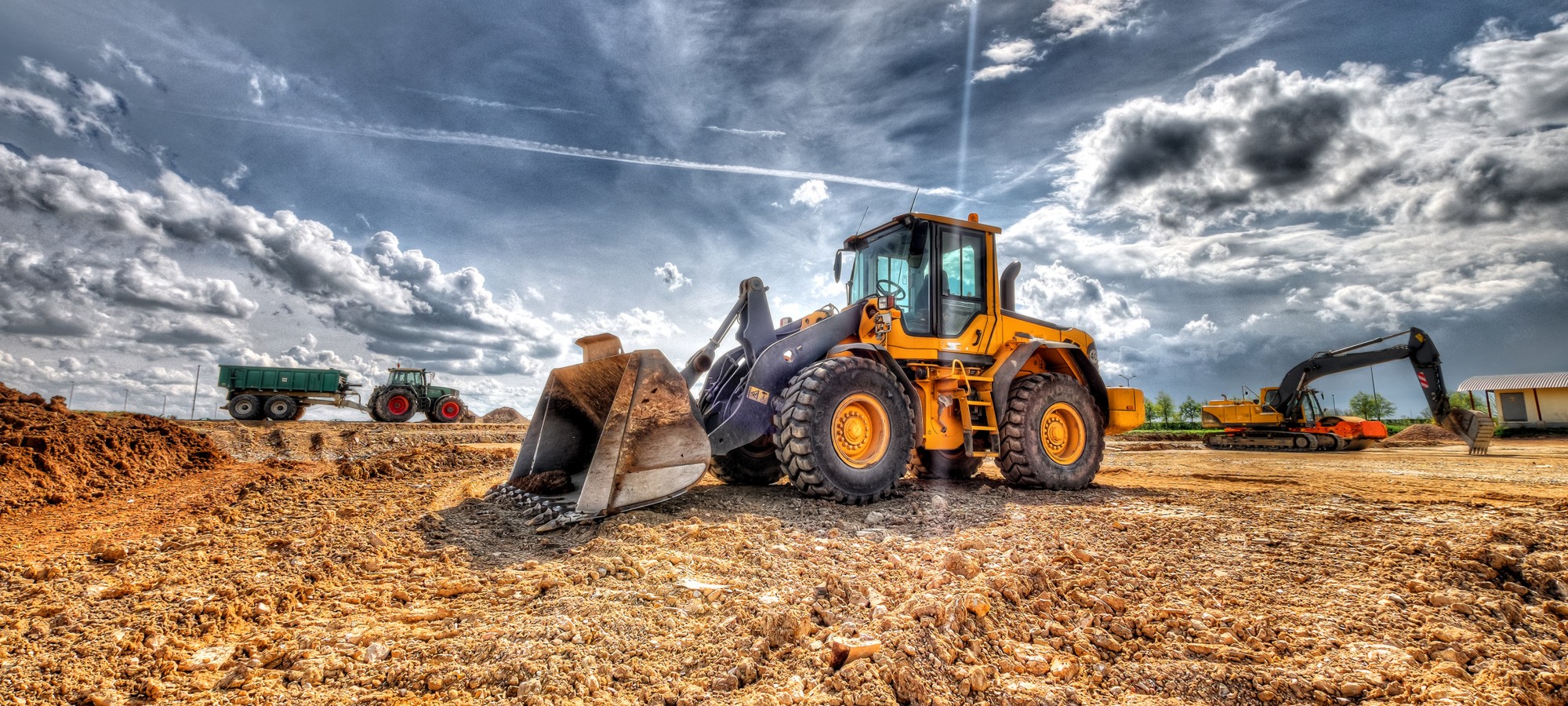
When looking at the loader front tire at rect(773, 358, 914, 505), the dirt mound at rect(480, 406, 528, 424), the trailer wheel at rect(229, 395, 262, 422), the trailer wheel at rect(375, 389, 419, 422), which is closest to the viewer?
the loader front tire at rect(773, 358, 914, 505)

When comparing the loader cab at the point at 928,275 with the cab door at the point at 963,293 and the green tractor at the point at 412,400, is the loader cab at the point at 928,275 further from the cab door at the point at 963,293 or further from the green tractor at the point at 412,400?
the green tractor at the point at 412,400

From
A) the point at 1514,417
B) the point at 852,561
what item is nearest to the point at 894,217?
the point at 852,561

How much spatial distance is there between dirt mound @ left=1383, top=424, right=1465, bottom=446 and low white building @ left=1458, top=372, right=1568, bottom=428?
976cm

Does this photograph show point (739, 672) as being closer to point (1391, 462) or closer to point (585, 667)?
point (585, 667)

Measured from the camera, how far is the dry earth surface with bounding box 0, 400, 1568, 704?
8.52 ft

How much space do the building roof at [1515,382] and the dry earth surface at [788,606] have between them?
44317 mm

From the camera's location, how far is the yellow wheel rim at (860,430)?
600 centimetres

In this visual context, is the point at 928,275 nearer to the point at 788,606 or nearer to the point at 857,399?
the point at 857,399

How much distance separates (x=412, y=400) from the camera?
2566cm

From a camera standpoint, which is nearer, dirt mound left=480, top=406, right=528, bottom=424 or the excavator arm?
the excavator arm

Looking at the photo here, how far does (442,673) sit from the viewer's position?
8.63 ft

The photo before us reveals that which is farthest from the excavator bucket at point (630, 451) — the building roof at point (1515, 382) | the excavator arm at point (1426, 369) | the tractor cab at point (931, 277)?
the building roof at point (1515, 382)

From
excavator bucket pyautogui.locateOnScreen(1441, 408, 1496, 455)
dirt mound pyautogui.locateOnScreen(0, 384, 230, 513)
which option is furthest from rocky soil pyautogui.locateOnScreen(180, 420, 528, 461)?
excavator bucket pyautogui.locateOnScreen(1441, 408, 1496, 455)

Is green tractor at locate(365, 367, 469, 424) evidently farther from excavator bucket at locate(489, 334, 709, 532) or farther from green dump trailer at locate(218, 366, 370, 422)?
excavator bucket at locate(489, 334, 709, 532)
